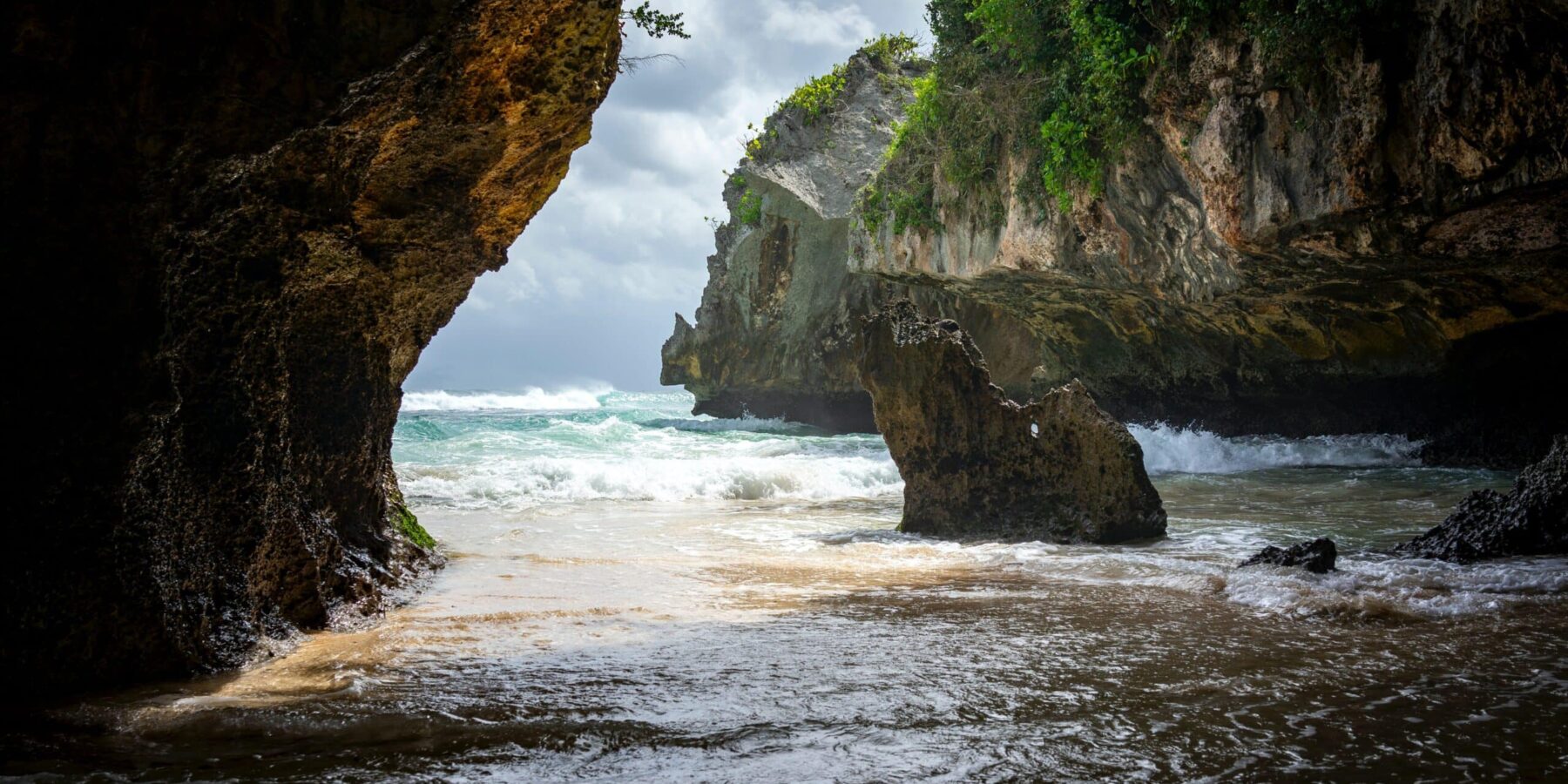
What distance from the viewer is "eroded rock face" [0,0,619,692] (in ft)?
10.7

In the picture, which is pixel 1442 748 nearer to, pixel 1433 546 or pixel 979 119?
pixel 1433 546

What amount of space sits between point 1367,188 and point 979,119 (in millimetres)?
7122

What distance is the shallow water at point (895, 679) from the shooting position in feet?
8.50

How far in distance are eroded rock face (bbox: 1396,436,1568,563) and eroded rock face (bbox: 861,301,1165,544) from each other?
79.0 inches

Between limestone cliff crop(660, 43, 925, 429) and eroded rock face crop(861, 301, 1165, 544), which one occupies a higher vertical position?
limestone cliff crop(660, 43, 925, 429)

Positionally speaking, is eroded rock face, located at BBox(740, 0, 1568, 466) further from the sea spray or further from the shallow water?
the shallow water

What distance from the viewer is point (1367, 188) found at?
8.71 meters

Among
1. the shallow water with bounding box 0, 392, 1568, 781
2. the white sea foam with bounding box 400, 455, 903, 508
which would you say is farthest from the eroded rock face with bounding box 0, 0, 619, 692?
the white sea foam with bounding box 400, 455, 903, 508

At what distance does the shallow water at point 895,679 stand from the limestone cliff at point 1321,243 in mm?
3368

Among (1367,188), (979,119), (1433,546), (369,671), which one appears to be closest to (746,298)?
(979,119)

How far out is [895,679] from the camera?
339cm

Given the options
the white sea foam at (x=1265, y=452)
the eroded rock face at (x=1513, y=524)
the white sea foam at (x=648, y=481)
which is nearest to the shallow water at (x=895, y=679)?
the eroded rock face at (x=1513, y=524)

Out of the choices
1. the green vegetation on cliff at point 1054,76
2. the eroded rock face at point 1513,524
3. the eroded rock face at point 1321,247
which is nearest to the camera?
the eroded rock face at point 1513,524

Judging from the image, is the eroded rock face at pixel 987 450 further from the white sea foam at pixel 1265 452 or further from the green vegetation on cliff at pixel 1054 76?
the white sea foam at pixel 1265 452
